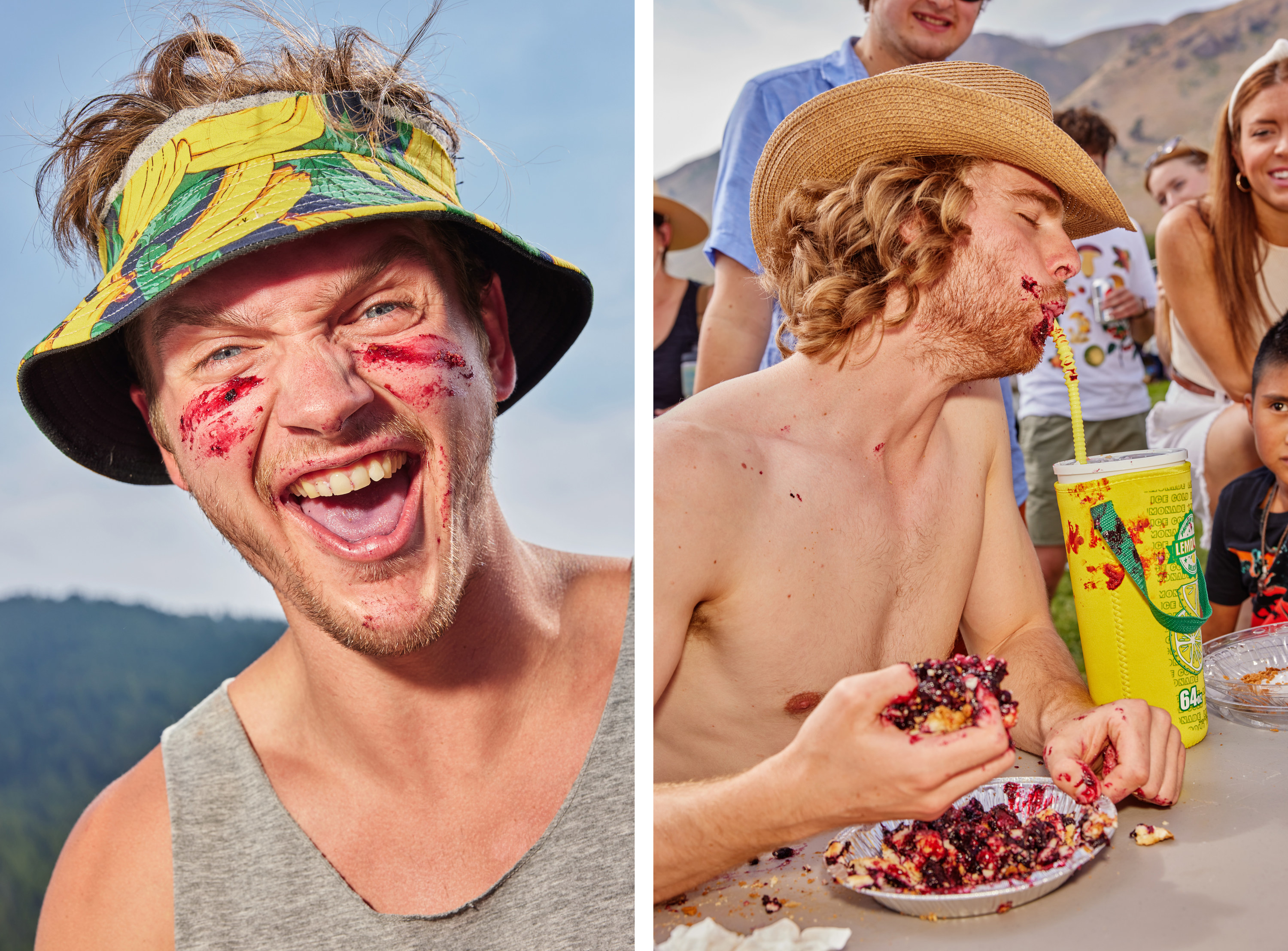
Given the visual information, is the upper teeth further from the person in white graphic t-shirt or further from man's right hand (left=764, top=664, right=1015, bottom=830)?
the person in white graphic t-shirt

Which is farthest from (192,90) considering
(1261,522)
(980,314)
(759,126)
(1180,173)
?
(1180,173)

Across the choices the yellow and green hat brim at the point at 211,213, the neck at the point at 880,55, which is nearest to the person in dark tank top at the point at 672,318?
the neck at the point at 880,55

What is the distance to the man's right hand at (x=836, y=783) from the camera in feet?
3.43

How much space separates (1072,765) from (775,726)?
1.36 feet

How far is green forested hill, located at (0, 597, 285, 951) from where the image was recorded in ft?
4.91

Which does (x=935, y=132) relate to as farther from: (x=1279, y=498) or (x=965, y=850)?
(x=1279, y=498)

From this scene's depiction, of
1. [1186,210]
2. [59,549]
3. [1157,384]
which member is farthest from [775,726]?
[1157,384]

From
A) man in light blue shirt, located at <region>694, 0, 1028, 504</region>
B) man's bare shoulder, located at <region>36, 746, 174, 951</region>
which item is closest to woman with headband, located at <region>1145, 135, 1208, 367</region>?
man in light blue shirt, located at <region>694, 0, 1028, 504</region>

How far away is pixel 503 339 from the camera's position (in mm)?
1629

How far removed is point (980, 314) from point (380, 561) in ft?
3.49

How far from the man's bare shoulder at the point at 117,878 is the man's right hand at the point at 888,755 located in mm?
1015

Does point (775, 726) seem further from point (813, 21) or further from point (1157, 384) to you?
point (1157, 384)

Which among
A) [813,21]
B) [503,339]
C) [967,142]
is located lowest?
[503,339]

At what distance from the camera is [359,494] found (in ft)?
4.60
